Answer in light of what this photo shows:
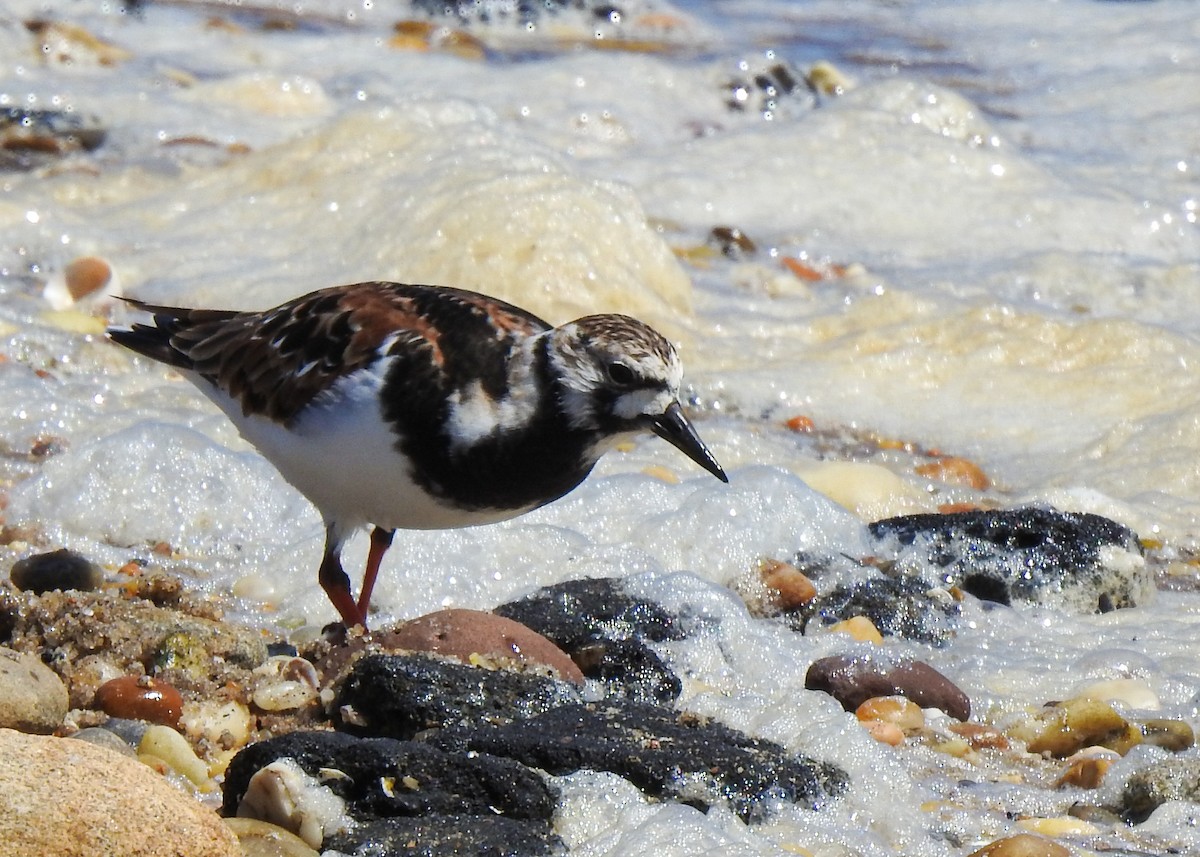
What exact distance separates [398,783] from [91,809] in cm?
62

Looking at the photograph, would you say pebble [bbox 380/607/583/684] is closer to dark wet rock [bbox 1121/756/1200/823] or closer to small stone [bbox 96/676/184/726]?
small stone [bbox 96/676/184/726]

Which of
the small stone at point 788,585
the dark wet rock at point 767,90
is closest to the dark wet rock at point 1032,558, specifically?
the small stone at point 788,585

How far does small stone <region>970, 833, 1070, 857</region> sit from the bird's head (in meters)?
1.01

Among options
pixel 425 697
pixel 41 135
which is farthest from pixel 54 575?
pixel 41 135

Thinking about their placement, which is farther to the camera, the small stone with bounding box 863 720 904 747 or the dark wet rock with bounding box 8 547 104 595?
the dark wet rock with bounding box 8 547 104 595

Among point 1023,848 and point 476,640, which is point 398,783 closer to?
point 476,640

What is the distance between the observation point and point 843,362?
695 centimetres

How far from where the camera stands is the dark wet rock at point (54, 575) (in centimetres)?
388

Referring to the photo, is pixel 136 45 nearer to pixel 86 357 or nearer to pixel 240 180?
pixel 240 180

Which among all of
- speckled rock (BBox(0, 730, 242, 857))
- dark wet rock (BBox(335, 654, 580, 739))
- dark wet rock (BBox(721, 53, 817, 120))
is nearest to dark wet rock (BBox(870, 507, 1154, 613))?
dark wet rock (BBox(335, 654, 580, 739))

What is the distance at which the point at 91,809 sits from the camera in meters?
2.27

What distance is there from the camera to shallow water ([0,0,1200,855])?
418 centimetres

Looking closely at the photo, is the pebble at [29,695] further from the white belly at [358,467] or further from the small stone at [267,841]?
the white belly at [358,467]

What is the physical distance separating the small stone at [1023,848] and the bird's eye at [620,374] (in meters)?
1.15
